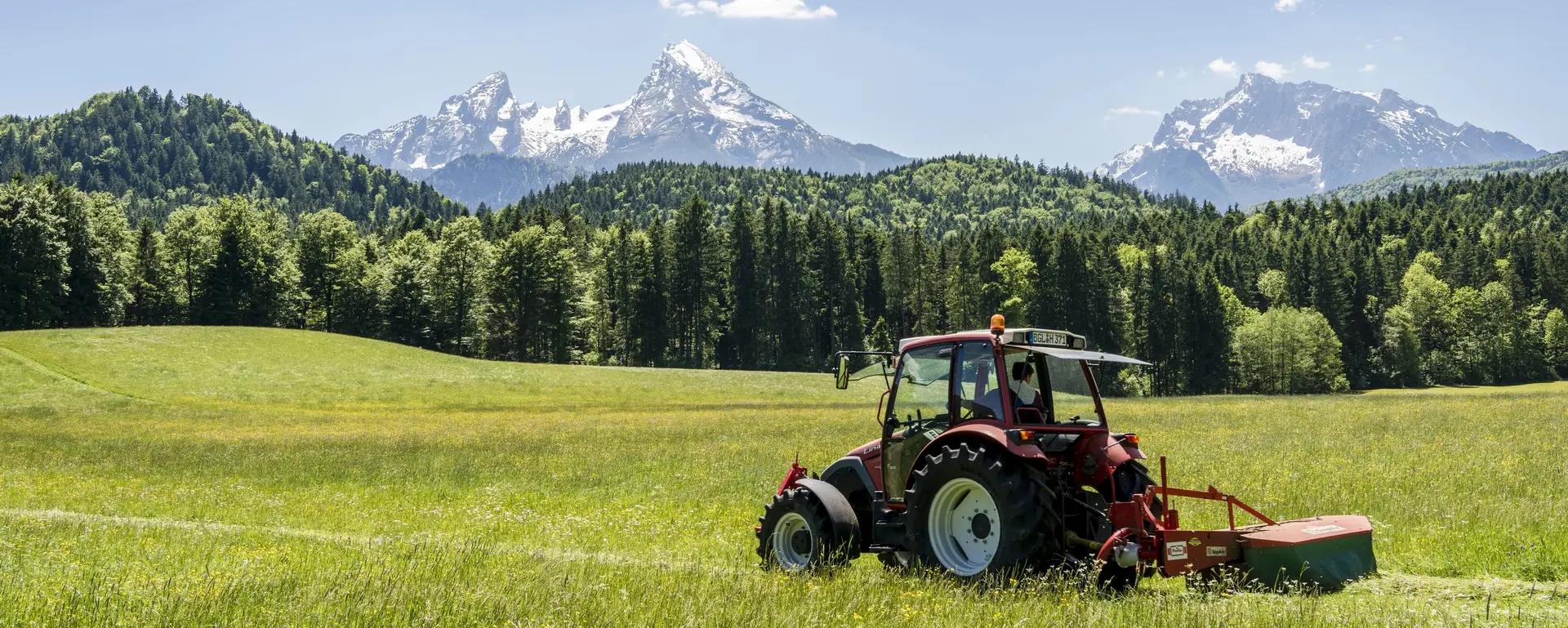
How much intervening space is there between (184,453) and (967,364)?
2692 cm

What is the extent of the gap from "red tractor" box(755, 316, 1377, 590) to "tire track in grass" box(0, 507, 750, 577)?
4.12ft

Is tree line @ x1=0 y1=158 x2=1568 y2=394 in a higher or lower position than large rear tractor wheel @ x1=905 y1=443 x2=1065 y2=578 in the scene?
higher

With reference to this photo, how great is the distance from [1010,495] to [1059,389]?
2.12 m

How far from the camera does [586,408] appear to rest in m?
53.4

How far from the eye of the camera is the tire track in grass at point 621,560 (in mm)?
8750

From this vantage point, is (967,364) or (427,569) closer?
(427,569)

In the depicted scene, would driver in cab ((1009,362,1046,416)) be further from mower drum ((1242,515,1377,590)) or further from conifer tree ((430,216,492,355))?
conifer tree ((430,216,492,355))

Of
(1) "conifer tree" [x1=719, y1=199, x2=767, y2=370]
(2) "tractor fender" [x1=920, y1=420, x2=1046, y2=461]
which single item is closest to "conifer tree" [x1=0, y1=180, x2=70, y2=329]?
(1) "conifer tree" [x1=719, y1=199, x2=767, y2=370]

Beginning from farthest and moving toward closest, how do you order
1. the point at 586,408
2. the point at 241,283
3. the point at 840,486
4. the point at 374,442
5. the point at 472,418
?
the point at 241,283 < the point at 586,408 < the point at 472,418 < the point at 374,442 < the point at 840,486

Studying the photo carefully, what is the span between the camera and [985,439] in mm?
8984

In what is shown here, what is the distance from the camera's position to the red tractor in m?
8.34

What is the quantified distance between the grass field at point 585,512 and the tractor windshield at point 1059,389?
1.84 metres

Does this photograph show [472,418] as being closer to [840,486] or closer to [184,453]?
[184,453]

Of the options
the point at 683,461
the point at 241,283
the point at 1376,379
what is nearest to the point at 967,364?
the point at 683,461
